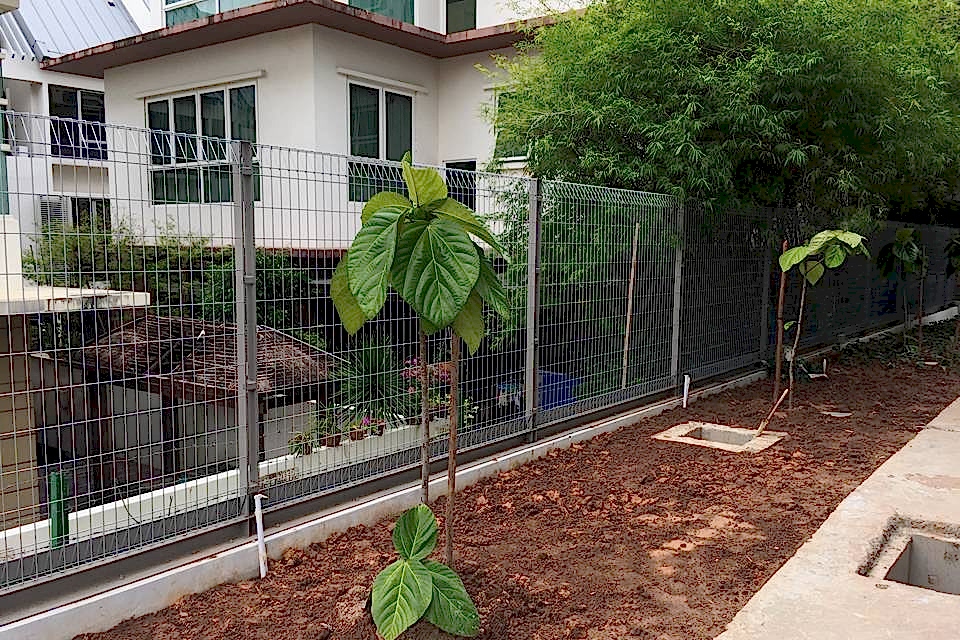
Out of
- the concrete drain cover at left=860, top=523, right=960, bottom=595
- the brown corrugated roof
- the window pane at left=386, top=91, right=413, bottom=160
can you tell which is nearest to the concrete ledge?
the concrete drain cover at left=860, top=523, right=960, bottom=595

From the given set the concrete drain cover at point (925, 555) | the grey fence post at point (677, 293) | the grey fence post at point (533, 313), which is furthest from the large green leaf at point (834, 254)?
the concrete drain cover at point (925, 555)

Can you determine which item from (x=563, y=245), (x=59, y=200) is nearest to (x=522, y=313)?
(x=563, y=245)

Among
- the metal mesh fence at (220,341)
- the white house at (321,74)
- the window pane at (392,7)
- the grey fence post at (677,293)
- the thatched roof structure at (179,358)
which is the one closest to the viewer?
the metal mesh fence at (220,341)

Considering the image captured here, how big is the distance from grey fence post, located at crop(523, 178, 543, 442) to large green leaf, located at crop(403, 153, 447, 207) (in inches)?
104

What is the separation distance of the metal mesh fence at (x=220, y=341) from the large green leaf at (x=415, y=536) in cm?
117

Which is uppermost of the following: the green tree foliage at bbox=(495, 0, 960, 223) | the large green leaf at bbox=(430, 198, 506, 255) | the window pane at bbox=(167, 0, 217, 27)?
the window pane at bbox=(167, 0, 217, 27)

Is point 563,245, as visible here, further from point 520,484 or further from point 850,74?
point 850,74

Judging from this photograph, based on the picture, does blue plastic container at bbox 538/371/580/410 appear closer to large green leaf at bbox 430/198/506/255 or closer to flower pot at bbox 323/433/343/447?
flower pot at bbox 323/433/343/447

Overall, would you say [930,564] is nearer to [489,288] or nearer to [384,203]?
[489,288]

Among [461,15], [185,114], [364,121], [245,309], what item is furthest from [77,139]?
[461,15]

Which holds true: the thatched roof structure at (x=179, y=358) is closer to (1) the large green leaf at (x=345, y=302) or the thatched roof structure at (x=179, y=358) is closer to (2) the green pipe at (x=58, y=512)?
(2) the green pipe at (x=58, y=512)

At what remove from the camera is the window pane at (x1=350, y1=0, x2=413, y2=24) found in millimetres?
11438

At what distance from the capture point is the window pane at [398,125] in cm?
1157

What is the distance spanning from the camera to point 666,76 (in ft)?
22.8
